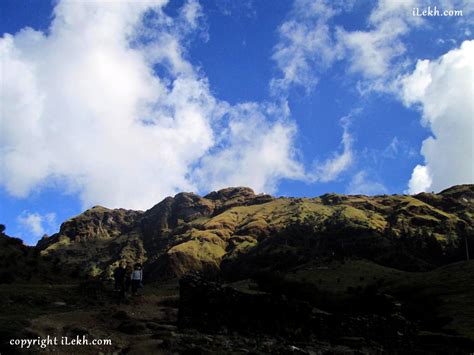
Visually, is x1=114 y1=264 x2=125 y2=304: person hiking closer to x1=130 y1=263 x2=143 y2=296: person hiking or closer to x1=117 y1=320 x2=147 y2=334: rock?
x1=130 y1=263 x2=143 y2=296: person hiking

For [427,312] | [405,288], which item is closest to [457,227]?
[405,288]

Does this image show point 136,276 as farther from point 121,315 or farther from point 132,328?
point 132,328

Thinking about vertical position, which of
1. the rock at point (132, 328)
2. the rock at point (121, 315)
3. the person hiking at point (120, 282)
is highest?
the person hiking at point (120, 282)

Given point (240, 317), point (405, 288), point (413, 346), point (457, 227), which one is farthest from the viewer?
point (457, 227)

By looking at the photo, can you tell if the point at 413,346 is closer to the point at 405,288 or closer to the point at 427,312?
the point at 427,312

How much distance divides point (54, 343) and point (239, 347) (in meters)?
8.42

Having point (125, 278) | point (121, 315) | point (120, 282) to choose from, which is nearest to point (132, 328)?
point (121, 315)

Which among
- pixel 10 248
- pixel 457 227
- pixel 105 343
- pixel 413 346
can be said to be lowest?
pixel 413 346

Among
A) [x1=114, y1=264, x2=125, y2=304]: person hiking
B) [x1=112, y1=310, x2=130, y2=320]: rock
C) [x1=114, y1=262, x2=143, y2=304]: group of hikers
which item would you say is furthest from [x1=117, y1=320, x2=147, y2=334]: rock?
[x1=114, y1=262, x2=143, y2=304]: group of hikers

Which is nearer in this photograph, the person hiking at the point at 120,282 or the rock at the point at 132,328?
the rock at the point at 132,328

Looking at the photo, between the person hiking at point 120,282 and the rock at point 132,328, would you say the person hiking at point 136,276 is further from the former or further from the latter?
the rock at point 132,328

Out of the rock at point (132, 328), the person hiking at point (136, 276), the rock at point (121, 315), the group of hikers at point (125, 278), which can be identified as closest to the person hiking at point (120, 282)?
the group of hikers at point (125, 278)

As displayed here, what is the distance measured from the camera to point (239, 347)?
2080 cm

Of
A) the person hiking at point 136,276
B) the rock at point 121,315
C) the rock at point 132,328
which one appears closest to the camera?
the rock at point 132,328
